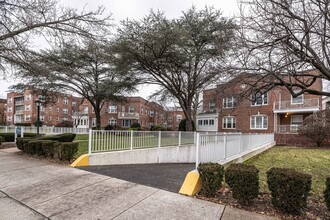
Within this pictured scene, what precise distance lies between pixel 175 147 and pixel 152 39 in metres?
6.84

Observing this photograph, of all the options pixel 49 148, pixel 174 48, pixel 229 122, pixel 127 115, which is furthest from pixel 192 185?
pixel 127 115

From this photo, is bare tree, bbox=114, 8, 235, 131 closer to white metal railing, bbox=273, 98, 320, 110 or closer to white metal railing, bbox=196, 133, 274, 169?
white metal railing, bbox=196, 133, 274, 169

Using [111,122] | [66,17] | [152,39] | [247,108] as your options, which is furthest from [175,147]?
[111,122]

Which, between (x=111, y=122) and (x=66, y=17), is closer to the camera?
(x=66, y=17)

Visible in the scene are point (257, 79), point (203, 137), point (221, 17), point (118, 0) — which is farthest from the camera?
point (221, 17)

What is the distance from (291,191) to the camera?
132 inches

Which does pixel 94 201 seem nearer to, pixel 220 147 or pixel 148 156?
pixel 220 147

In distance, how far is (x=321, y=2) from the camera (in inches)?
181

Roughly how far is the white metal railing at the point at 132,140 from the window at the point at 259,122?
49.9ft

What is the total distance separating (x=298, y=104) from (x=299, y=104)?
0.10 meters

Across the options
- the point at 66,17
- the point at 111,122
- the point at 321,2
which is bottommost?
the point at 111,122

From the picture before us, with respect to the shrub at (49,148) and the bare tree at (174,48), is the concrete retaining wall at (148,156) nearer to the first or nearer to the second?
the shrub at (49,148)

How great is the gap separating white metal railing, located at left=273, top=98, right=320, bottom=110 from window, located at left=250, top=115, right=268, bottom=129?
6.26ft

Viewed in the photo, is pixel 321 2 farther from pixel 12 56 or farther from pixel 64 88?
pixel 64 88
